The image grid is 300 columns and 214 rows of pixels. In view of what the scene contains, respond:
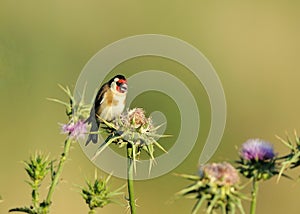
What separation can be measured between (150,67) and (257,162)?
27.5ft

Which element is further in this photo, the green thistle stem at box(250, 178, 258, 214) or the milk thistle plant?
the milk thistle plant

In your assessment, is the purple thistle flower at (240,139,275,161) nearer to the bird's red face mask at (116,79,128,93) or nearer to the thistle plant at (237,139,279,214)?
the thistle plant at (237,139,279,214)

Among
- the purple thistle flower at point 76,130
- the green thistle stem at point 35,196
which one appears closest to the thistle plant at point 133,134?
the purple thistle flower at point 76,130

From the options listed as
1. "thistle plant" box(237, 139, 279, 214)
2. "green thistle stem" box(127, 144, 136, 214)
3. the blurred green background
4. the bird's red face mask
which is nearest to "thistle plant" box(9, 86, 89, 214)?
"green thistle stem" box(127, 144, 136, 214)

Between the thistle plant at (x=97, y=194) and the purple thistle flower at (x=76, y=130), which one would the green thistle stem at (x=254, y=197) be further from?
the purple thistle flower at (x=76, y=130)

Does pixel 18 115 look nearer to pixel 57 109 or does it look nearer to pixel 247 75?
pixel 57 109

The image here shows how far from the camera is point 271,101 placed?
1077cm

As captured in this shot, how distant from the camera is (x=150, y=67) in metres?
11.2

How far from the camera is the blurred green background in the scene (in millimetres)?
8547

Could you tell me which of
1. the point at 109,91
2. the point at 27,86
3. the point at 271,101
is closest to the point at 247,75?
the point at 271,101

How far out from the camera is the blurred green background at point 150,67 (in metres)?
8.55

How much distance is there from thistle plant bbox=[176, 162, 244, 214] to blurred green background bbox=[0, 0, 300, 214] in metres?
4.76

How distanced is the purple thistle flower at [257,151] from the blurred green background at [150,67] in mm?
4565

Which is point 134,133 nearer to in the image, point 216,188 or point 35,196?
point 35,196
